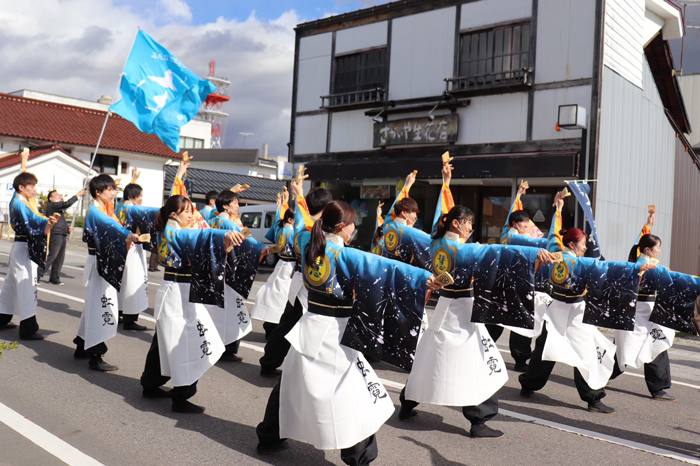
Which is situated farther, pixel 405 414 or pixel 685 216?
pixel 685 216

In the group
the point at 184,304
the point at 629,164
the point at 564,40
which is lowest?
the point at 184,304

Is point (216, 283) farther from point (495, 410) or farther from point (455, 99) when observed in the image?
point (455, 99)

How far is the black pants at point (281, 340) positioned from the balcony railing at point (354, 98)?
1101 centimetres

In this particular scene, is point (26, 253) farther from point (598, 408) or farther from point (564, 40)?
point (564, 40)

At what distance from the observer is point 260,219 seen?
66.9 feet

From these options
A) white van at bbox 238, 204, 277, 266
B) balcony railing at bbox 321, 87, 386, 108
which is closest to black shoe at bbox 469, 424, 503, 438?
balcony railing at bbox 321, 87, 386, 108

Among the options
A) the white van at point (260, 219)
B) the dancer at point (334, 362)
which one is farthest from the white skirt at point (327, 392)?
the white van at point (260, 219)

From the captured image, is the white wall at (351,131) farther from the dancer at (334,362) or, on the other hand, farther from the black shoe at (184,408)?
the dancer at (334,362)

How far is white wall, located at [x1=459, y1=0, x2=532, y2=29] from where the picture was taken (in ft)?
46.0

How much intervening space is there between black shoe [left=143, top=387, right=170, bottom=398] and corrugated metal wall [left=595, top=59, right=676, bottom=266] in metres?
10.2

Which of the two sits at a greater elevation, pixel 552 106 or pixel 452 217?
pixel 552 106

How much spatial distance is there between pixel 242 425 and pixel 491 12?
40.2 feet

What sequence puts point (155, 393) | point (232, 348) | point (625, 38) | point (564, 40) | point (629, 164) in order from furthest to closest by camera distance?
point (629, 164)
point (625, 38)
point (564, 40)
point (232, 348)
point (155, 393)

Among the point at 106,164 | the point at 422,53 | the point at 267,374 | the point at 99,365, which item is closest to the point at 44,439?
the point at 99,365
